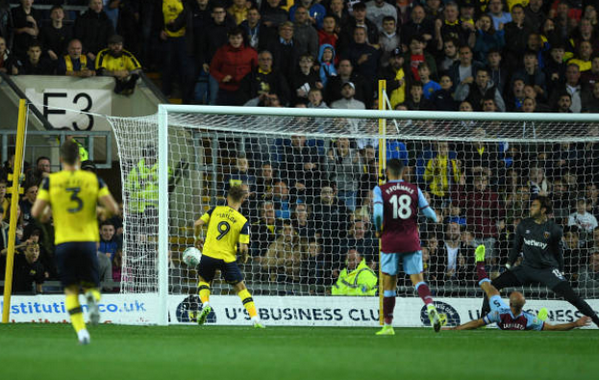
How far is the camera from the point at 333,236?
611 inches

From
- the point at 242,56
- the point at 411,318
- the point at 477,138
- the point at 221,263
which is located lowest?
the point at 411,318

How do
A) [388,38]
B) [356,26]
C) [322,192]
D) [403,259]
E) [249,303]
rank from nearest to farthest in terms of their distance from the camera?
[403,259], [249,303], [322,192], [356,26], [388,38]

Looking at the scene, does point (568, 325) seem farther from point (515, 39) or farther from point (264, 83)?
point (515, 39)

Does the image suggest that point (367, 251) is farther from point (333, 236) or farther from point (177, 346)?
point (177, 346)

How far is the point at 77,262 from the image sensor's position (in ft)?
30.4

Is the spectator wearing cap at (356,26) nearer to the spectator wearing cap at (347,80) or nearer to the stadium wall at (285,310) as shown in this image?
the spectator wearing cap at (347,80)

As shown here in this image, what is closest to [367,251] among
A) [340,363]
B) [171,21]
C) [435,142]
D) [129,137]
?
[435,142]

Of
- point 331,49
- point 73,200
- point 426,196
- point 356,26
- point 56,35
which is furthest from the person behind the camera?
point 356,26

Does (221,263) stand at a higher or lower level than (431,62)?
lower

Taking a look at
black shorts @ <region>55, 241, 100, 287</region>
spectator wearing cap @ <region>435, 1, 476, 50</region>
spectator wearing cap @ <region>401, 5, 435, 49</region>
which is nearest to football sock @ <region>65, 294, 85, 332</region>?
black shorts @ <region>55, 241, 100, 287</region>

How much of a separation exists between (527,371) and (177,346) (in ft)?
11.0

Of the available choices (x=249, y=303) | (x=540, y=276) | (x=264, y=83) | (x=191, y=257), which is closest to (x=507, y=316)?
(x=540, y=276)

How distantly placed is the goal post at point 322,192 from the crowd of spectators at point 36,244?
559 mm

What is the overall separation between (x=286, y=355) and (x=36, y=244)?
6732mm
